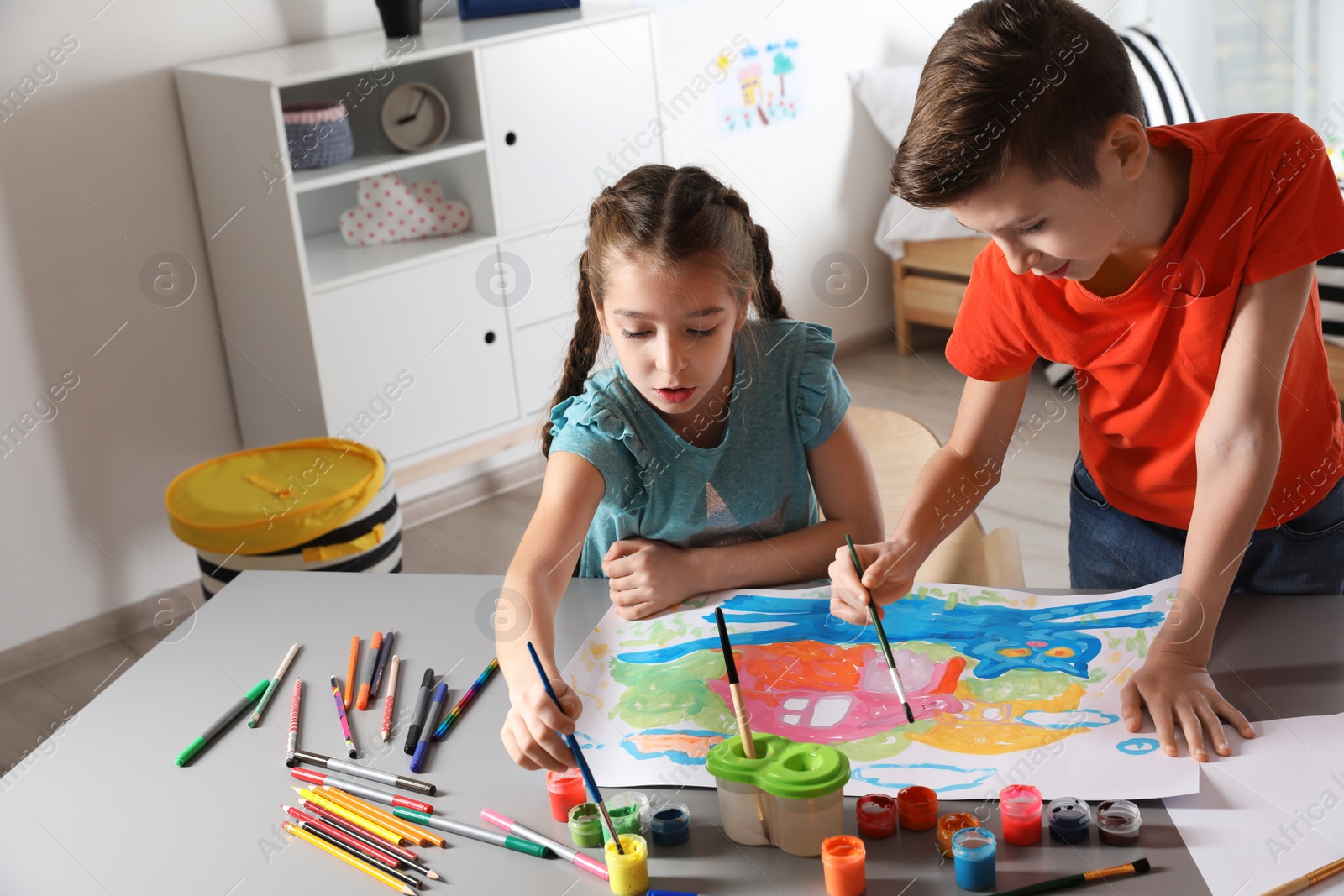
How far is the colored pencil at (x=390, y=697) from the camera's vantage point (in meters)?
1.06

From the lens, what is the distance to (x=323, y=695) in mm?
1133

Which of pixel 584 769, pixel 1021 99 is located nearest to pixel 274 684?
pixel 584 769

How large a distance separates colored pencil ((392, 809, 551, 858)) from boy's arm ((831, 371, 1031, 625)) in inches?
15.0

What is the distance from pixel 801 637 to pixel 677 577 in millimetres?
153

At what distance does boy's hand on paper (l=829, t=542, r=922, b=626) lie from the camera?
3.55ft

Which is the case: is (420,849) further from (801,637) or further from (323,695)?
(801,637)

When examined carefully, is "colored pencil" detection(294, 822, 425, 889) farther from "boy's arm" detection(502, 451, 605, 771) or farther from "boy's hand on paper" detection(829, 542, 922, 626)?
"boy's hand on paper" detection(829, 542, 922, 626)

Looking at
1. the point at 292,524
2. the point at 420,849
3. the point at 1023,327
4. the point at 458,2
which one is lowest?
the point at 292,524

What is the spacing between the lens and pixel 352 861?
903 millimetres

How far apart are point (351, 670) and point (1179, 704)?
0.75m

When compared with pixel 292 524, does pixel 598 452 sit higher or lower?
higher

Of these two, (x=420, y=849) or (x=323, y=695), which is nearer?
(x=420, y=849)

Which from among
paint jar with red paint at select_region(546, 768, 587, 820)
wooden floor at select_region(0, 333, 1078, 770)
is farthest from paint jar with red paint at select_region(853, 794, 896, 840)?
wooden floor at select_region(0, 333, 1078, 770)

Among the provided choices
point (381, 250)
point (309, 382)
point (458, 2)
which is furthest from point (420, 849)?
point (458, 2)
